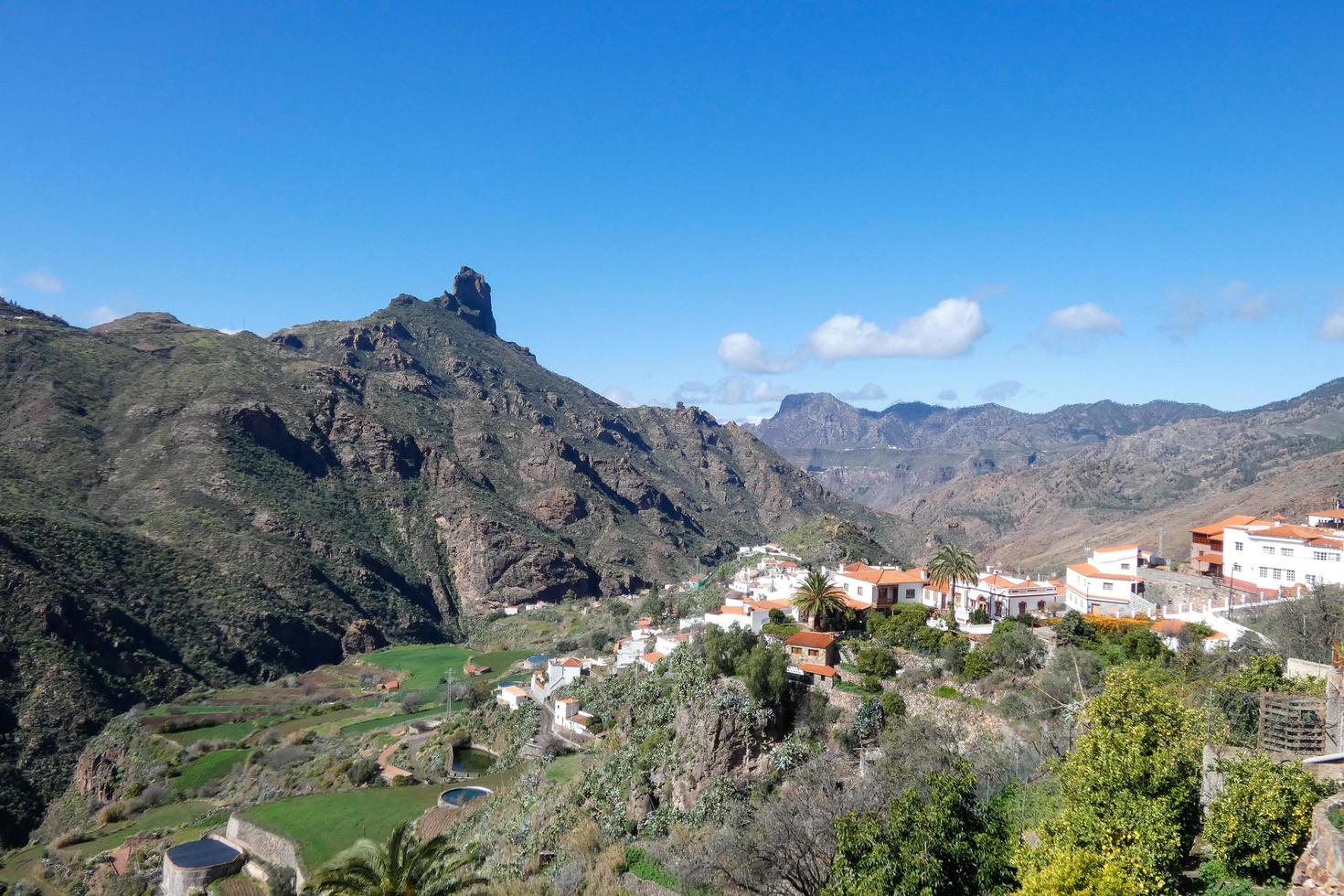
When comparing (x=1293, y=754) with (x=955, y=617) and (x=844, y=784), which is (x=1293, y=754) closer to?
(x=844, y=784)

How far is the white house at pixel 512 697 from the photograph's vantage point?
145ft

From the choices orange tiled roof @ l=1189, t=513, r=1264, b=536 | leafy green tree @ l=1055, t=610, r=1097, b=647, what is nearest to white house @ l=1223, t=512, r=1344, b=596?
orange tiled roof @ l=1189, t=513, r=1264, b=536

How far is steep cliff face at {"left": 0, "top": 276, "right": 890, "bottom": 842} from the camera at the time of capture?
53.8 metres

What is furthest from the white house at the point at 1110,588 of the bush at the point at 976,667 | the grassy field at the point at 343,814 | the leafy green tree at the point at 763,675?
the grassy field at the point at 343,814

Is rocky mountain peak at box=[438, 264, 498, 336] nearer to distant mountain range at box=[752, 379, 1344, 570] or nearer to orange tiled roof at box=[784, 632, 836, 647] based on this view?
distant mountain range at box=[752, 379, 1344, 570]

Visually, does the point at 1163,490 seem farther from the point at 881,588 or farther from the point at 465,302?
the point at 465,302

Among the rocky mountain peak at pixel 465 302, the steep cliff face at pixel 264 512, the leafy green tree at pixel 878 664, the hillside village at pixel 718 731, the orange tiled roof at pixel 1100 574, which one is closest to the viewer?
the hillside village at pixel 718 731

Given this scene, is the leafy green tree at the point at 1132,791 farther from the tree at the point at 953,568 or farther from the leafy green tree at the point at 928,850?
the tree at the point at 953,568

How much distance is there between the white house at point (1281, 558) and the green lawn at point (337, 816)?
114 feet

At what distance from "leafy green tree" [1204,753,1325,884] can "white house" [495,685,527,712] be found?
37.0 m

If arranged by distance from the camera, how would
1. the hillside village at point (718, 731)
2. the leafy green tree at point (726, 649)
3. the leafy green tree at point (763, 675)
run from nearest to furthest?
the hillside village at point (718, 731) → the leafy green tree at point (763, 675) → the leafy green tree at point (726, 649)

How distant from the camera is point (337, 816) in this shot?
3150 centimetres

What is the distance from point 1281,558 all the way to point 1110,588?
6387 mm

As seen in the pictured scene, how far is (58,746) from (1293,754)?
192 feet
